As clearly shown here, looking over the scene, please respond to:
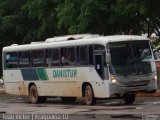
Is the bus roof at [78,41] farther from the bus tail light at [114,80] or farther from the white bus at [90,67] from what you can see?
the bus tail light at [114,80]

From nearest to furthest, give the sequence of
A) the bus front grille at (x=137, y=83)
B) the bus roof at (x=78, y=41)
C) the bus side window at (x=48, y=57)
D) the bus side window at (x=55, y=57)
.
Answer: the bus front grille at (x=137, y=83) → the bus roof at (x=78, y=41) → the bus side window at (x=55, y=57) → the bus side window at (x=48, y=57)

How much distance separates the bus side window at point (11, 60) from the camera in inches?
1289

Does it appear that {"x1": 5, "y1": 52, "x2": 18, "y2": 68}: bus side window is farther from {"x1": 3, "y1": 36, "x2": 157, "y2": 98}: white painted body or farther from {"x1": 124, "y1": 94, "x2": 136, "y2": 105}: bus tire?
{"x1": 124, "y1": 94, "x2": 136, "y2": 105}: bus tire

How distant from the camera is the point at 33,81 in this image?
1241 inches

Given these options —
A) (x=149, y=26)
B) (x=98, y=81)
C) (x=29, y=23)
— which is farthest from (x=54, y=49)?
(x=29, y=23)

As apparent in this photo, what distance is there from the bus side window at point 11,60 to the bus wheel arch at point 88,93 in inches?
253

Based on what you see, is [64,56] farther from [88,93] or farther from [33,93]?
[33,93]

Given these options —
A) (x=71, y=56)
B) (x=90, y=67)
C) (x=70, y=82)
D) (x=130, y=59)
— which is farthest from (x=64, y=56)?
(x=130, y=59)

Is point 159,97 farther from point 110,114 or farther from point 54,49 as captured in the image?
point 110,114

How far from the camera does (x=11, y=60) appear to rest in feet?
109

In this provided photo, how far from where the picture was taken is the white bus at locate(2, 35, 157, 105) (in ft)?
83.9

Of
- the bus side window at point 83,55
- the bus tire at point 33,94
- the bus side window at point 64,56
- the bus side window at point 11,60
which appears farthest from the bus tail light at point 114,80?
the bus side window at point 11,60

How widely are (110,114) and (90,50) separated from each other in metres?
6.42

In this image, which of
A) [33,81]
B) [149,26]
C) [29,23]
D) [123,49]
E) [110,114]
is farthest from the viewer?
[29,23]
